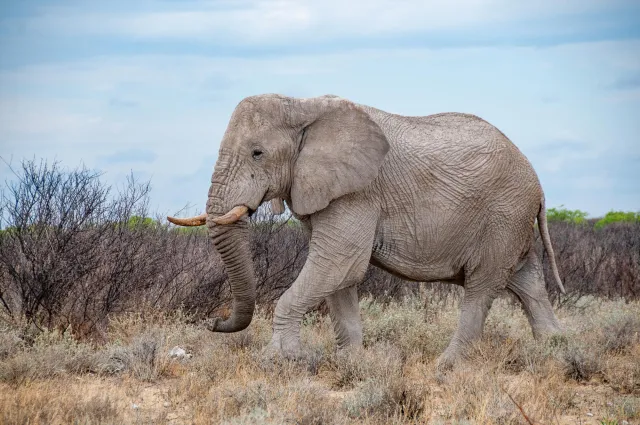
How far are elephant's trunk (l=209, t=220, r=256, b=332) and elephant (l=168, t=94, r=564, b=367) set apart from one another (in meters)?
0.01

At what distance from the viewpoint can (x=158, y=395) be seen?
7.70m

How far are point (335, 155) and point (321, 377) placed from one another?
80.0 inches

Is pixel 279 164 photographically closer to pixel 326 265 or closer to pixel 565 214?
pixel 326 265

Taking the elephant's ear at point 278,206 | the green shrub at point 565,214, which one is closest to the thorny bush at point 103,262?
the elephant's ear at point 278,206

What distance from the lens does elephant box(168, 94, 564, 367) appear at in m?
8.51

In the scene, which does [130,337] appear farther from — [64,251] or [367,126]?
[367,126]

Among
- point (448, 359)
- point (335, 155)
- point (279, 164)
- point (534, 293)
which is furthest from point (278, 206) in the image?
point (534, 293)

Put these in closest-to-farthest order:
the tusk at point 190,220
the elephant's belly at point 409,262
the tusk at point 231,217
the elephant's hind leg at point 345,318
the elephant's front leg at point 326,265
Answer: the tusk at point 231,217 → the tusk at point 190,220 → the elephant's front leg at point 326,265 → the elephant's belly at point 409,262 → the elephant's hind leg at point 345,318

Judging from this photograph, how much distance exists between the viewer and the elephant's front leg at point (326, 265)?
8625 millimetres

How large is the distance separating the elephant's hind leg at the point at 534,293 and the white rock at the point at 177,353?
12.0 ft

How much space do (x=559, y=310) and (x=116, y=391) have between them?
26.3ft

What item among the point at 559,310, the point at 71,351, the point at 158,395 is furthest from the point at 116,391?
the point at 559,310

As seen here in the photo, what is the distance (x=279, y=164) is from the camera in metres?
8.62

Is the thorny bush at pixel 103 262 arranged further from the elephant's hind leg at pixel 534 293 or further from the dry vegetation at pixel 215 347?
the elephant's hind leg at pixel 534 293
